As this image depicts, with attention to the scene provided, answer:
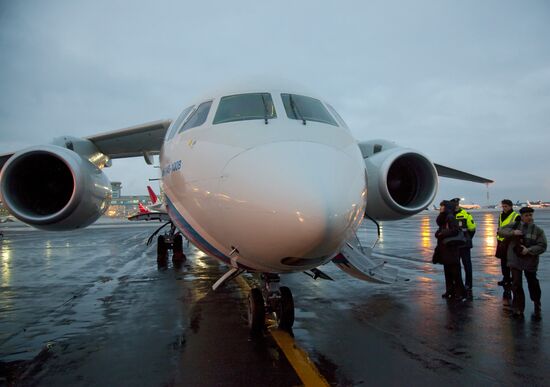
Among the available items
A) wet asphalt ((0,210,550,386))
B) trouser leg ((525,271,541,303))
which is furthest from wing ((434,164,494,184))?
trouser leg ((525,271,541,303))

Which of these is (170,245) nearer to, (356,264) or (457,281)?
(356,264)

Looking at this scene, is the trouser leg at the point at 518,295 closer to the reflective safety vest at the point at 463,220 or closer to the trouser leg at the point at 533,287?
the trouser leg at the point at 533,287

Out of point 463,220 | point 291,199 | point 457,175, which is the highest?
point 457,175

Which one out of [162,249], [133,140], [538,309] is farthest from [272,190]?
[162,249]

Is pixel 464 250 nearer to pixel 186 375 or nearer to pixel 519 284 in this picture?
pixel 519 284

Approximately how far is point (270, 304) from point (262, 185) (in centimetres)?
230

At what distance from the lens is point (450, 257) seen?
7.69 meters

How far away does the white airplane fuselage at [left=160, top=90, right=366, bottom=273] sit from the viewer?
361 centimetres

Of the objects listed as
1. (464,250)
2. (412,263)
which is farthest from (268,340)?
(412,263)

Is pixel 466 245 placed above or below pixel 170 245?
above

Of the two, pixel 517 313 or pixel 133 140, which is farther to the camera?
pixel 133 140

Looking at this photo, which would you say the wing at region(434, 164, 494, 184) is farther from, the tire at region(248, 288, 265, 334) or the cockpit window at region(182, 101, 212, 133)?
the cockpit window at region(182, 101, 212, 133)

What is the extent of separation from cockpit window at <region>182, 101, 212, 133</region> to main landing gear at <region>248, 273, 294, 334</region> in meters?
2.05

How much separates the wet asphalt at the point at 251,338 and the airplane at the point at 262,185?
803 mm
